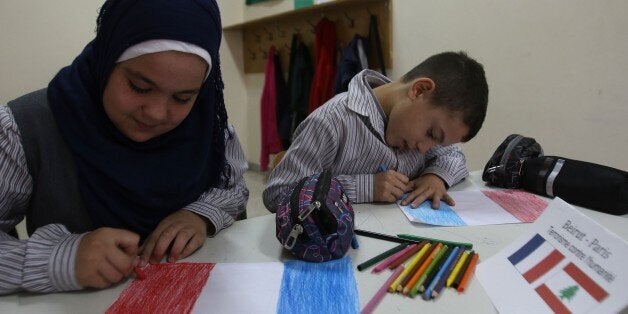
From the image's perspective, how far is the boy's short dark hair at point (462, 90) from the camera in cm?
109

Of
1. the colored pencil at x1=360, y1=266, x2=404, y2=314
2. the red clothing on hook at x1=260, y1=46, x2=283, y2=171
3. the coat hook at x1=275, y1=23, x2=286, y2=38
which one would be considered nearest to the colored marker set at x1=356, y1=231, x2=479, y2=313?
the colored pencil at x1=360, y1=266, x2=404, y2=314

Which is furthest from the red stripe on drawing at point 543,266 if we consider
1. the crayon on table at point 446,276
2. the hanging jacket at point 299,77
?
the hanging jacket at point 299,77

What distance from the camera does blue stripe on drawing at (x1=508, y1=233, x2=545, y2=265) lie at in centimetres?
66

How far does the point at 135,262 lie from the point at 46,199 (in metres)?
0.27

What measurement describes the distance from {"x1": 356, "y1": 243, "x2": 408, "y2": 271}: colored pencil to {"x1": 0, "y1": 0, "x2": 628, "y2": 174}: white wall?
4.96 feet

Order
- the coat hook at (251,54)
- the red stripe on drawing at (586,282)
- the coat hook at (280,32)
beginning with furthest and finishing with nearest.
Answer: the coat hook at (251,54) → the coat hook at (280,32) → the red stripe on drawing at (586,282)

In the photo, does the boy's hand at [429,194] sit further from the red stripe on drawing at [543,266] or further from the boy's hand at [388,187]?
the red stripe on drawing at [543,266]

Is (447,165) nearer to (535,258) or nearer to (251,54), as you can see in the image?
(535,258)

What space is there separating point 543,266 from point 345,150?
653 mm

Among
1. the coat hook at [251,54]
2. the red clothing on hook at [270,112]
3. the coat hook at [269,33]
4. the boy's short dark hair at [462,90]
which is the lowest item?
the red clothing on hook at [270,112]

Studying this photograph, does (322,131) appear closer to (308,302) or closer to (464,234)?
(464,234)

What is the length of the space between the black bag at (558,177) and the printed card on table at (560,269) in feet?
1.42

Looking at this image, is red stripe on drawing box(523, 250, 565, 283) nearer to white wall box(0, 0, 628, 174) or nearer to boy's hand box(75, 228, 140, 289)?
boy's hand box(75, 228, 140, 289)

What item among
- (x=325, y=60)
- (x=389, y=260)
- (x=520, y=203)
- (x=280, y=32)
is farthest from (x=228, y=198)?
(x=280, y=32)
